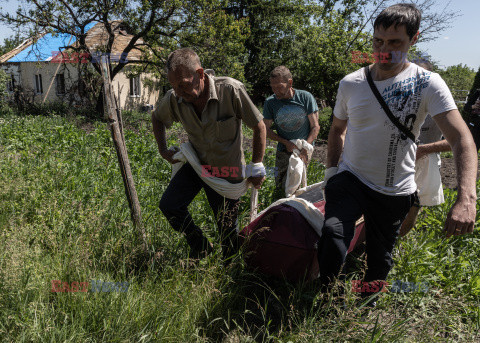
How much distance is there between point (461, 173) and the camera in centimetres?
210

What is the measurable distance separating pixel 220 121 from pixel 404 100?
4.40 feet

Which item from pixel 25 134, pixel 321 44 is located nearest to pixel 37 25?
pixel 25 134

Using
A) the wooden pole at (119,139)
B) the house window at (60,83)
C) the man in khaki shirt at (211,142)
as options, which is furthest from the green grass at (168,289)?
the house window at (60,83)

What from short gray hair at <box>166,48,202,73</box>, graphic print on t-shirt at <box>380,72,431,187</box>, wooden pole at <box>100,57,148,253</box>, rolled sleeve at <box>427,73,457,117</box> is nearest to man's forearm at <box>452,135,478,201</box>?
rolled sleeve at <box>427,73,457,117</box>

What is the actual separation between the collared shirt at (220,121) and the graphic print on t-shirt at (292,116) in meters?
1.60

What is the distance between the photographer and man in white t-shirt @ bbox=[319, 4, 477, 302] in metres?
2.25

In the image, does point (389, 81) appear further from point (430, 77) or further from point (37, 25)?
point (37, 25)

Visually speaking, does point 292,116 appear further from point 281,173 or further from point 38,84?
point 38,84

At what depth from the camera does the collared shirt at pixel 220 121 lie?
3.06 m

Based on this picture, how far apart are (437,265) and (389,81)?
1.92 m

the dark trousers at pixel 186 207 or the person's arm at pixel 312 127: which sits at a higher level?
the person's arm at pixel 312 127

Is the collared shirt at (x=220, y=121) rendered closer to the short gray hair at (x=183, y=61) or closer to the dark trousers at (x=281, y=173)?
the short gray hair at (x=183, y=61)

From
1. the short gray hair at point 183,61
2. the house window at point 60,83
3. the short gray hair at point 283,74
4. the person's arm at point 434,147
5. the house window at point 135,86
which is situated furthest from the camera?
the house window at point 135,86

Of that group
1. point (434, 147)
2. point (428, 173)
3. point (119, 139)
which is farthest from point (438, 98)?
point (119, 139)
